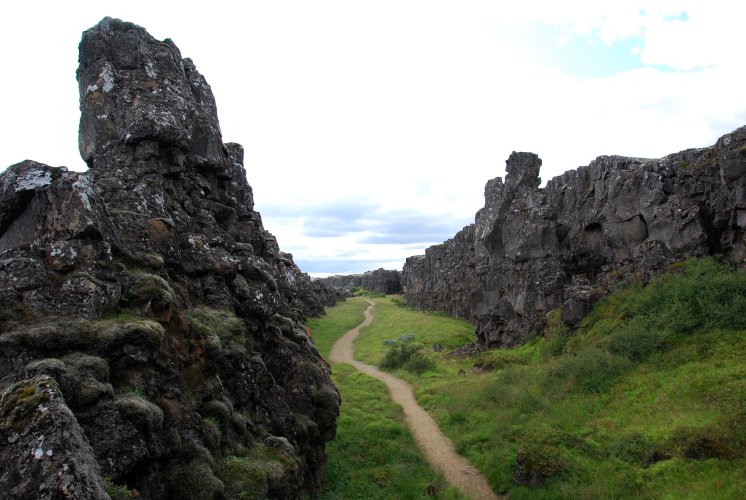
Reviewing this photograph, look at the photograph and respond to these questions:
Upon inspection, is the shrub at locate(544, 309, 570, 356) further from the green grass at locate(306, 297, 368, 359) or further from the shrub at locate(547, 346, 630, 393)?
the green grass at locate(306, 297, 368, 359)

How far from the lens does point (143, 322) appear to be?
1070 centimetres

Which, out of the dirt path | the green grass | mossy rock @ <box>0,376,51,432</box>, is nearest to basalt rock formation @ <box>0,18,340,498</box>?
mossy rock @ <box>0,376,51,432</box>

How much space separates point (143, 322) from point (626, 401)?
20.4m

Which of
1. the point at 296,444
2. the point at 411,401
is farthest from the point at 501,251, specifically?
the point at 296,444

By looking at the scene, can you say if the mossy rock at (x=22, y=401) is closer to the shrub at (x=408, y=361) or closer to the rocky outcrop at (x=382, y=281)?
the shrub at (x=408, y=361)

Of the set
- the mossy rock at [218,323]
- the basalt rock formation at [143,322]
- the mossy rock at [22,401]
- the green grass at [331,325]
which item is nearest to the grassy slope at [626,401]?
the basalt rock formation at [143,322]

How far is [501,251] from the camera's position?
4769 cm

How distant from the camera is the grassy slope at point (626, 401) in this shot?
1634 centimetres

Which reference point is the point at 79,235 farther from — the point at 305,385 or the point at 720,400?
the point at 720,400

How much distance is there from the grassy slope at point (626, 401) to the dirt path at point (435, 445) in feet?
1.63

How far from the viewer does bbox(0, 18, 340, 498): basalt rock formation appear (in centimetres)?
832

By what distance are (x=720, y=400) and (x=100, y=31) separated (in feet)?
87.8

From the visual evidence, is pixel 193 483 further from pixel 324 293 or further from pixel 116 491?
pixel 324 293

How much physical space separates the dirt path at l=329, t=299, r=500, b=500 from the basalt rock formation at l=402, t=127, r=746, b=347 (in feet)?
40.6
